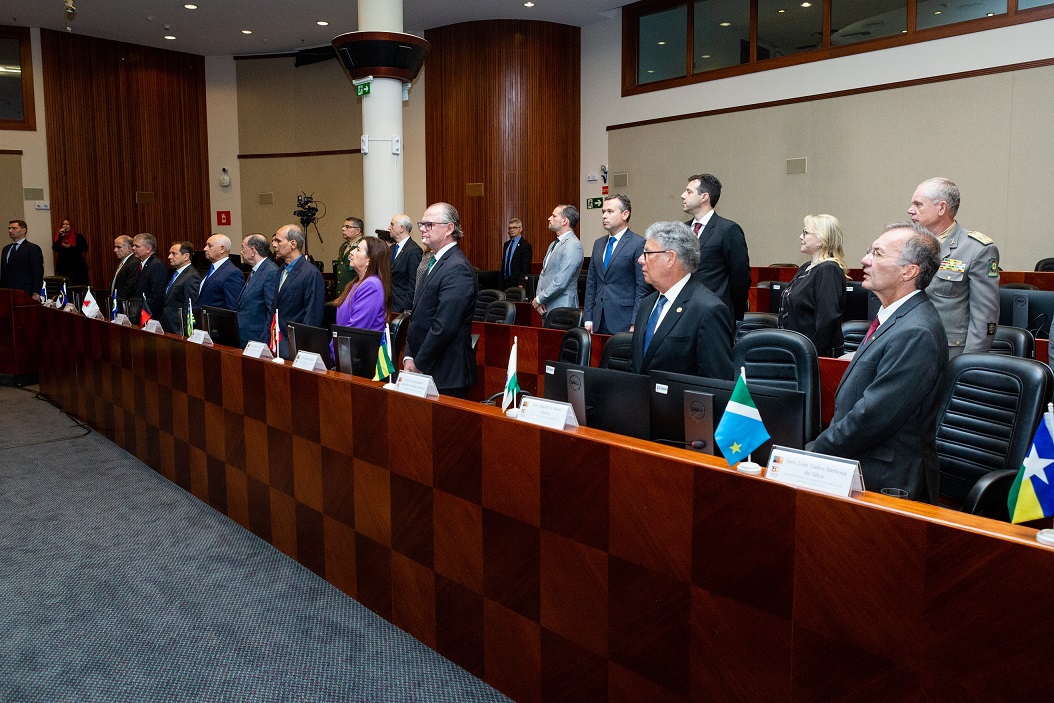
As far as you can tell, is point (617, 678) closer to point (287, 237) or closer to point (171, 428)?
point (171, 428)

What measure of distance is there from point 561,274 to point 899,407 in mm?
4020

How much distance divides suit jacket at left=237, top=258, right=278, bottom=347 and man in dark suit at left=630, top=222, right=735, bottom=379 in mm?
2784

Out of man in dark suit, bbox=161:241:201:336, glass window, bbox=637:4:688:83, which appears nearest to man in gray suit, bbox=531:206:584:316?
man in dark suit, bbox=161:241:201:336

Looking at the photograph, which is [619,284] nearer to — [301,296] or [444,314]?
[444,314]

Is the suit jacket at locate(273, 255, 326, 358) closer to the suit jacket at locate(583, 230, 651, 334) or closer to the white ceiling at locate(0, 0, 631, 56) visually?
the suit jacket at locate(583, 230, 651, 334)

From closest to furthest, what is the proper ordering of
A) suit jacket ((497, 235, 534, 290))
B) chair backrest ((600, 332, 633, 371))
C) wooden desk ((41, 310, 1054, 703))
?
wooden desk ((41, 310, 1054, 703)) < chair backrest ((600, 332, 633, 371)) < suit jacket ((497, 235, 534, 290))

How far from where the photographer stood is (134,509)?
4.13m

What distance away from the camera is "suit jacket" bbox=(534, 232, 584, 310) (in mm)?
5906

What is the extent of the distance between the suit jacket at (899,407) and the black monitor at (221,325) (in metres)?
3.05

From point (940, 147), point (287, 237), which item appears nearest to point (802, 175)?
→ point (940, 147)

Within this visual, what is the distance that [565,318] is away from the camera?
531cm

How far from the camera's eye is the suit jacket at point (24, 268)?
9.47 metres

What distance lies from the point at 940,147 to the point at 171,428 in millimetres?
8004

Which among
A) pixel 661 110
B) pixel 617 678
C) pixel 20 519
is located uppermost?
pixel 661 110
